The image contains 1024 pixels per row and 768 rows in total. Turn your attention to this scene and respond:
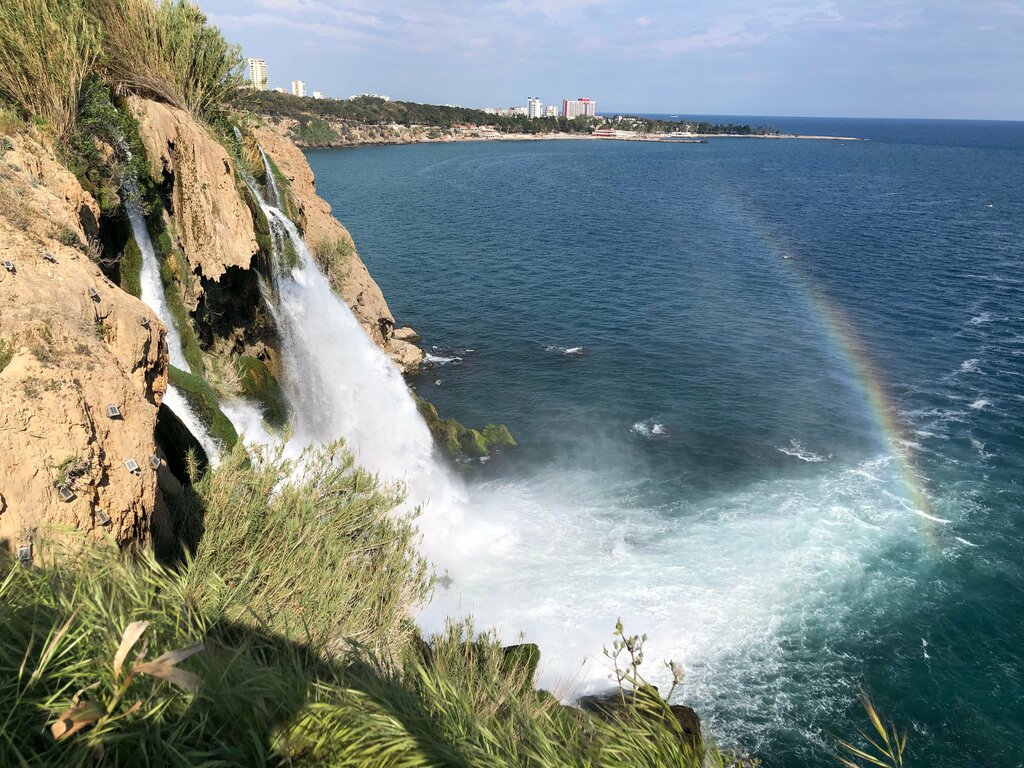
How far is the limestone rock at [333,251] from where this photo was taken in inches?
1257

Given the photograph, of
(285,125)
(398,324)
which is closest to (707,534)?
(398,324)

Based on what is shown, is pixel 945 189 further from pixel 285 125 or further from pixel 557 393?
pixel 285 125

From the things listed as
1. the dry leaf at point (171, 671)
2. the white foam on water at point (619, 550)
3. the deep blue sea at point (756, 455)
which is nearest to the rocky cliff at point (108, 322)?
the white foam on water at point (619, 550)

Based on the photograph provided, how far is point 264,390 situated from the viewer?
67.1 ft

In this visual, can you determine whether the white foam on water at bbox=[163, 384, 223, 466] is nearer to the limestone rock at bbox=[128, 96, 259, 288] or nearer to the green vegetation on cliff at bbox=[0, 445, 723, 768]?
the limestone rock at bbox=[128, 96, 259, 288]

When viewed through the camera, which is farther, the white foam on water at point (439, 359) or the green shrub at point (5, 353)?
the white foam on water at point (439, 359)

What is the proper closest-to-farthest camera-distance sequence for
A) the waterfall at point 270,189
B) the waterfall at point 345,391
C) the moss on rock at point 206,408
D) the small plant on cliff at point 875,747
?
1. the small plant on cliff at point 875,747
2. the moss on rock at point 206,408
3. the waterfall at point 345,391
4. the waterfall at point 270,189

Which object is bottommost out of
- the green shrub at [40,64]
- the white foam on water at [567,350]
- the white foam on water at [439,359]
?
the white foam on water at [439,359]

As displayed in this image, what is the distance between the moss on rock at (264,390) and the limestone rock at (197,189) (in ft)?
9.29

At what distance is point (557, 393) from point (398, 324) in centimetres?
1284

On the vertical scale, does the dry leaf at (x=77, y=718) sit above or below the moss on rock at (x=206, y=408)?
above

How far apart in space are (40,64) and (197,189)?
474 centimetres

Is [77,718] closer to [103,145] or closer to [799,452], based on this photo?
[103,145]

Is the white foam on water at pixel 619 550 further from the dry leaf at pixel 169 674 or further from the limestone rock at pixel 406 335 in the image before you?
the dry leaf at pixel 169 674
